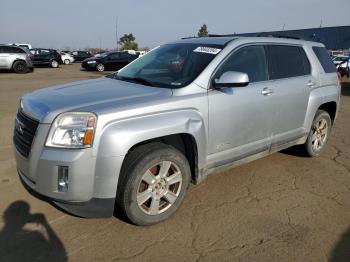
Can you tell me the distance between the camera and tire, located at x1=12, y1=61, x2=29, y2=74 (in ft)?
68.7

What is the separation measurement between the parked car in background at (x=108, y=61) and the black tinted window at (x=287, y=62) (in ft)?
70.6

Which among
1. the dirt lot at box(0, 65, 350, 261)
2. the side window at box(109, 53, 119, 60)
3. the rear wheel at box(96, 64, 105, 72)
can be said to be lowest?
the rear wheel at box(96, 64, 105, 72)

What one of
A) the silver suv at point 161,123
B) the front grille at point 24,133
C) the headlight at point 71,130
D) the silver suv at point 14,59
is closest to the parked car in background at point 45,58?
the silver suv at point 14,59

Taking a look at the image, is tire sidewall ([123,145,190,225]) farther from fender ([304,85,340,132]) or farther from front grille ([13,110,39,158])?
fender ([304,85,340,132])

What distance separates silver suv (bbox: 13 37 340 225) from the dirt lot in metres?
0.28

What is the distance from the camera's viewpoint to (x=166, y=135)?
3.31 m

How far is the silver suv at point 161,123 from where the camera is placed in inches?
116

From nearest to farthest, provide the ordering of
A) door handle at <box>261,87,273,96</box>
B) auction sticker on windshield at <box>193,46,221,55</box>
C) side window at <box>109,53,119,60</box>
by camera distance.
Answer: auction sticker on windshield at <box>193,46,221,55</box> < door handle at <box>261,87,273,96</box> < side window at <box>109,53,119,60</box>

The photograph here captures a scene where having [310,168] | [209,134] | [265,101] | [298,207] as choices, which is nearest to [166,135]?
[209,134]

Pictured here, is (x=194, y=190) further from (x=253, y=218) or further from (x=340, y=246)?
(x=340, y=246)

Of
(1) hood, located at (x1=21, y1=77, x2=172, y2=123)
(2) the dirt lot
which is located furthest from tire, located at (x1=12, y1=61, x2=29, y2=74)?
(1) hood, located at (x1=21, y1=77, x2=172, y2=123)

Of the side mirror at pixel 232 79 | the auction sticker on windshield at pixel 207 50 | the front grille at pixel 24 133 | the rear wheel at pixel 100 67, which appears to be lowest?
the rear wheel at pixel 100 67

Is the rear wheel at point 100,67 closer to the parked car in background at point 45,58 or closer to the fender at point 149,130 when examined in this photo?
the parked car in background at point 45,58

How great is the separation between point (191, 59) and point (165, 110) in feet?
3.24
